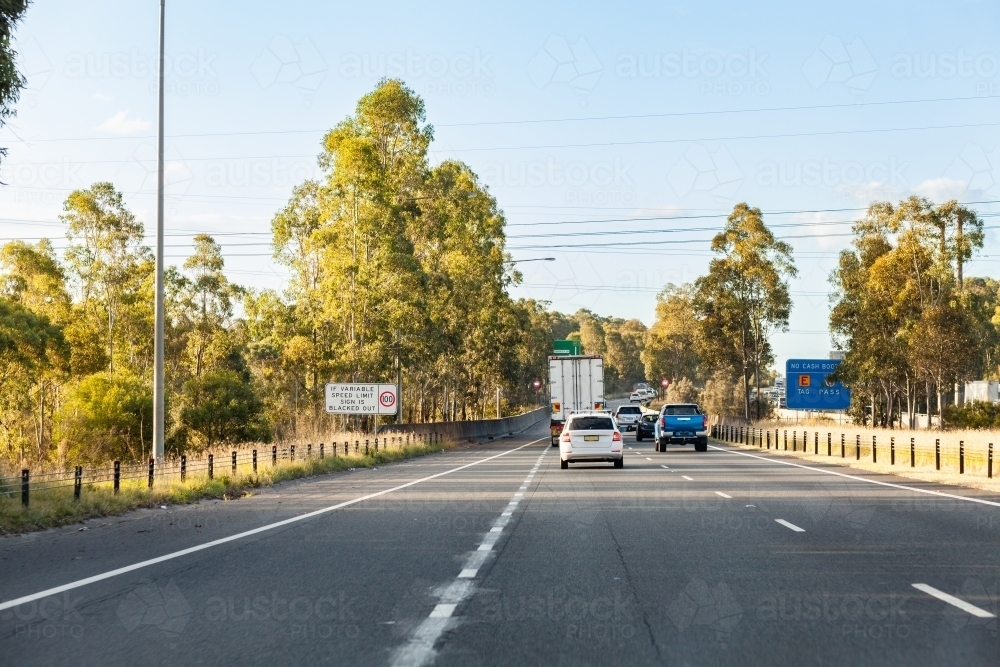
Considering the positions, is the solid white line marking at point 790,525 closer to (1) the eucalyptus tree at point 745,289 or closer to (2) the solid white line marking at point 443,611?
(2) the solid white line marking at point 443,611

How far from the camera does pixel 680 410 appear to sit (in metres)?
48.0

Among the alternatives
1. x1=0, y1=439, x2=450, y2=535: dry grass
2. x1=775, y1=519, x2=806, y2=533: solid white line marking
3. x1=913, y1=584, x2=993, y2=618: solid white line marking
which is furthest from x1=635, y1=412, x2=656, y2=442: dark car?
x1=913, y1=584, x2=993, y2=618: solid white line marking

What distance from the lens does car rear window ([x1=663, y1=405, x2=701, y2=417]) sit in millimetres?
47844

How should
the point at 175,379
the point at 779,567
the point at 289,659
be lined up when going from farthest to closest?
the point at 175,379 → the point at 779,567 → the point at 289,659

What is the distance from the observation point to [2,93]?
53.5 ft

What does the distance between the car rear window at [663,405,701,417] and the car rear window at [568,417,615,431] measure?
49.5 feet

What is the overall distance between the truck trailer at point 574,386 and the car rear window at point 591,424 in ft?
71.6

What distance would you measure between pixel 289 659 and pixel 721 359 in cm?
6935

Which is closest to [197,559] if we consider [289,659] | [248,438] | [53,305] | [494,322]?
[289,659]

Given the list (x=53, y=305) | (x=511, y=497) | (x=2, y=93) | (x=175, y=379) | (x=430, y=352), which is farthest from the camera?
(x=175, y=379)

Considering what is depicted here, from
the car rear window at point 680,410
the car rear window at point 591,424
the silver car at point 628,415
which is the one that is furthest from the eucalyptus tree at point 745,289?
the car rear window at point 591,424

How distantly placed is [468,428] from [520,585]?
5624 centimetres

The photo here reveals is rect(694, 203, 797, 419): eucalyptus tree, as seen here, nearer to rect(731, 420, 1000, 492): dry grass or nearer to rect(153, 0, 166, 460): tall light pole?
rect(731, 420, 1000, 492): dry grass

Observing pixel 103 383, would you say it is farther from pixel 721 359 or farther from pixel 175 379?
pixel 721 359
